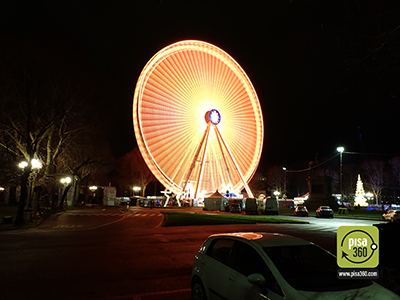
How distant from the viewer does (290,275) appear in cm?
398

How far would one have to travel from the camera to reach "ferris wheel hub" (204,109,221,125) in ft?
151

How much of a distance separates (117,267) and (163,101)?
1370 inches

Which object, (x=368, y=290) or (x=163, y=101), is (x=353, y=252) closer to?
(x=368, y=290)

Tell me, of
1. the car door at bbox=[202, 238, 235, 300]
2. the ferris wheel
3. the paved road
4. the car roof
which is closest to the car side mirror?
the car roof

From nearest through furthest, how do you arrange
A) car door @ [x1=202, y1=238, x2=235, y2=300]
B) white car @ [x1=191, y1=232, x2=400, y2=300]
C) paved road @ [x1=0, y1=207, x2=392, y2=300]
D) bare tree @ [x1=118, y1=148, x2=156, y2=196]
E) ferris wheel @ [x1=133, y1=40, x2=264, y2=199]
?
white car @ [x1=191, y1=232, x2=400, y2=300] → car door @ [x1=202, y1=238, x2=235, y2=300] → paved road @ [x1=0, y1=207, x2=392, y2=300] → ferris wheel @ [x1=133, y1=40, x2=264, y2=199] → bare tree @ [x1=118, y1=148, x2=156, y2=196]

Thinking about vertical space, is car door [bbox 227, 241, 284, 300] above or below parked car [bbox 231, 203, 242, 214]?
above

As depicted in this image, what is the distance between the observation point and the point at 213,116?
152 feet

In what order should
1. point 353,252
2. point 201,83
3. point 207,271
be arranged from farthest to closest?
point 201,83 → point 207,271 → point 353,252

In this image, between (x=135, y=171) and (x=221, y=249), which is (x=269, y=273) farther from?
(x=135, y=171)

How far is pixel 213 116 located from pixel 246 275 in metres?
42.5

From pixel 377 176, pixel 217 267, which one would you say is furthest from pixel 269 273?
pixel 377 176

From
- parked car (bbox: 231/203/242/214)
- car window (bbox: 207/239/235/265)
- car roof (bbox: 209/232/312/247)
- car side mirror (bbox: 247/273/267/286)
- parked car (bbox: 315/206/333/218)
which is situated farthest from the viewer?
parked car (bbox: 231/203/242/214)

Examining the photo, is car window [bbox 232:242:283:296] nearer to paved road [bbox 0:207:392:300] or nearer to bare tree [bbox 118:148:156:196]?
paved road [bbox 0:207:392:300]

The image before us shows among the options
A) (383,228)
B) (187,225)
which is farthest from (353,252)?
(187,225)
